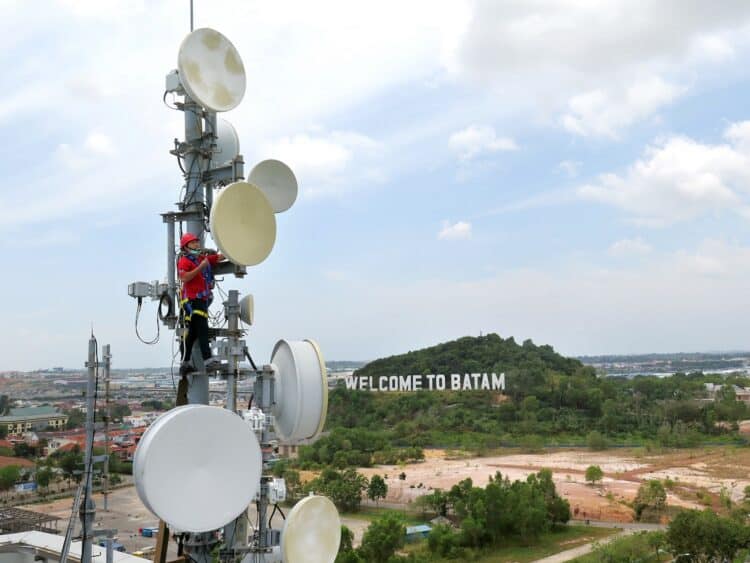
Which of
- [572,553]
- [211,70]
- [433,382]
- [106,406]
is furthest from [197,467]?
[433,382]

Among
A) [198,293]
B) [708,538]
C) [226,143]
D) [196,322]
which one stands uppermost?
[226,143]

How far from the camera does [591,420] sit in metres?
53.1

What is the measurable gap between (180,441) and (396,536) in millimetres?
16745

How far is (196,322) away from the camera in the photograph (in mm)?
4969

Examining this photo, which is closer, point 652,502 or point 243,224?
point 243,224

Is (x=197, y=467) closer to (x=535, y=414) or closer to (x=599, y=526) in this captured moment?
(x=599, y=526)

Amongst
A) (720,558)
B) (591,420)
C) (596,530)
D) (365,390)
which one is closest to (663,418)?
(591,420)

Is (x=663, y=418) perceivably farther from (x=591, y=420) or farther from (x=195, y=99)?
(x=195, y=99)

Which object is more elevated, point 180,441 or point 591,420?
point 180,441

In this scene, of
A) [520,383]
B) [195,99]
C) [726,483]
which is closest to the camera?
[195,99]

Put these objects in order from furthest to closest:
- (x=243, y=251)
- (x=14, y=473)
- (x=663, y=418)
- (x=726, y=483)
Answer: (x=663, y=418) < (x=14, y=473) < (x=726, y=483) < (x=243, y=251)

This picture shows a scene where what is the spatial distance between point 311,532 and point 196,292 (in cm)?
195

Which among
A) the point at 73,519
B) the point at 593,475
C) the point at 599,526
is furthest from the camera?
the point at 593,475

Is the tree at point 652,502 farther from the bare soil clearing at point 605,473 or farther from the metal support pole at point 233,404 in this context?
the metal support pole at point 233,404
